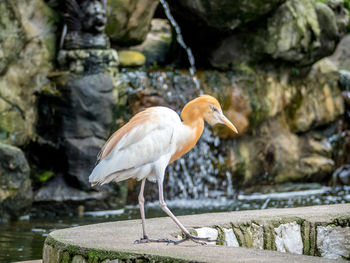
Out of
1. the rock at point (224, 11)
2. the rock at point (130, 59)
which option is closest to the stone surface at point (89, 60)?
the rock at point (130, 59)

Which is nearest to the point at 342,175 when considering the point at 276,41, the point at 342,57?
the point at 276,41

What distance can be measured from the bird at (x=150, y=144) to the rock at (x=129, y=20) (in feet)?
19.9

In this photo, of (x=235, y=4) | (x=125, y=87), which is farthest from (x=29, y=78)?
(x=235, y=4)

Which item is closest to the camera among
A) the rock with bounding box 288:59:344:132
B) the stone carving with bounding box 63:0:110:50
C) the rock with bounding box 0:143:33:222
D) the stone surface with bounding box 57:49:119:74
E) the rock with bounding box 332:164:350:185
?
the rock with bounding box 0:143:33:222

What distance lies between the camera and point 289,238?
12.7ft

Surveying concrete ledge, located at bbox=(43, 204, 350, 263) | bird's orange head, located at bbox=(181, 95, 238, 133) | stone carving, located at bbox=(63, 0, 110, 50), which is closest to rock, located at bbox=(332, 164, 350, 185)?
stone carving, located at bbox=(63, 0, 110, 50)

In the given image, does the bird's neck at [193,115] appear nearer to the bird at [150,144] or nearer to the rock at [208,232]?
the bird at [150,144]

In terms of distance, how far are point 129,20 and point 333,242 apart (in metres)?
6.36

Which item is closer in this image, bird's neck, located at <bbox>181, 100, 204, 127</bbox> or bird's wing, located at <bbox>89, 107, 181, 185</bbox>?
bird's wing, located at <bbox>89, 107, 181, 185</bbox>

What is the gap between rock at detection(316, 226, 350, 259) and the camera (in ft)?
12.8

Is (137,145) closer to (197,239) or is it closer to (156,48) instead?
(197,239)

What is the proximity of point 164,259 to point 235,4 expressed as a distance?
6.94 meters

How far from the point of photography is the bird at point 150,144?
11.1 feet

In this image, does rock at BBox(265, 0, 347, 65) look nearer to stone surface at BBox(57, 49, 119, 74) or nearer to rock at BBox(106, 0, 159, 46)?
rock at BBox(106, 0, 159, 46)
